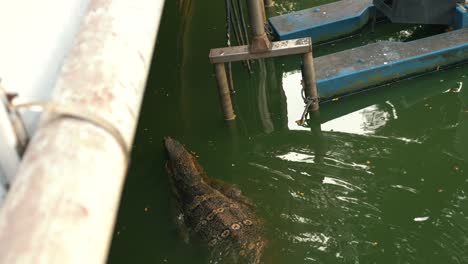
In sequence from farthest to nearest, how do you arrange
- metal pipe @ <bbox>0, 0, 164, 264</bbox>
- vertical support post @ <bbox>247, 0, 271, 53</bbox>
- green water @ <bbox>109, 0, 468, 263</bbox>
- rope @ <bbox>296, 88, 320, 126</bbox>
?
rope @ <bbox>296, 88, 320, 126</bbox>
vertical support post @ <bbox>247, 0, 271, 53</bbox>
green water @ <bbox>109, 0, 468, 263</bbox>
metal pipe @ <bbox>0, 0, 164, 264</bbox>

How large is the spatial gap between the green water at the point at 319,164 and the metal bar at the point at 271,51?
0.96 meters

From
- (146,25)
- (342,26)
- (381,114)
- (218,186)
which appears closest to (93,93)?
(146,25)

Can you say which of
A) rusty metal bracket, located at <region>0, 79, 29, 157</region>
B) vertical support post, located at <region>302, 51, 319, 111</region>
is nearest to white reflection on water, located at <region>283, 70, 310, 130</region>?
vertical support post, located at <region>302, 51, 319, 111</region>

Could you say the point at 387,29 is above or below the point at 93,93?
below

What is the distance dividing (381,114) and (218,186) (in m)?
2.23

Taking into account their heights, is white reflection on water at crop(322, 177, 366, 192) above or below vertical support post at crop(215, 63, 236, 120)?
below

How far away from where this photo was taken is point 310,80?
20.5 feet

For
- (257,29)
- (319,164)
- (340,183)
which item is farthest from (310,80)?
(340,183)

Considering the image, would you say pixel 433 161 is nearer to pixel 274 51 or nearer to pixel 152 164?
pixel 274 51

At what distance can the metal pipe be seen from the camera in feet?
3.43

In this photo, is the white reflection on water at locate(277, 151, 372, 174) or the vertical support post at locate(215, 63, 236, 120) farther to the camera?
the vertical support post at locate(215, 63, 236, 120)

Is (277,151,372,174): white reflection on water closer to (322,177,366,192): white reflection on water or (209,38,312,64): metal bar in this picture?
(322,177,366,192): white reflection on water

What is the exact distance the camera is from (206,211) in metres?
5.00

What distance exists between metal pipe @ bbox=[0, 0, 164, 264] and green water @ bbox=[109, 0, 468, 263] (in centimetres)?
334
